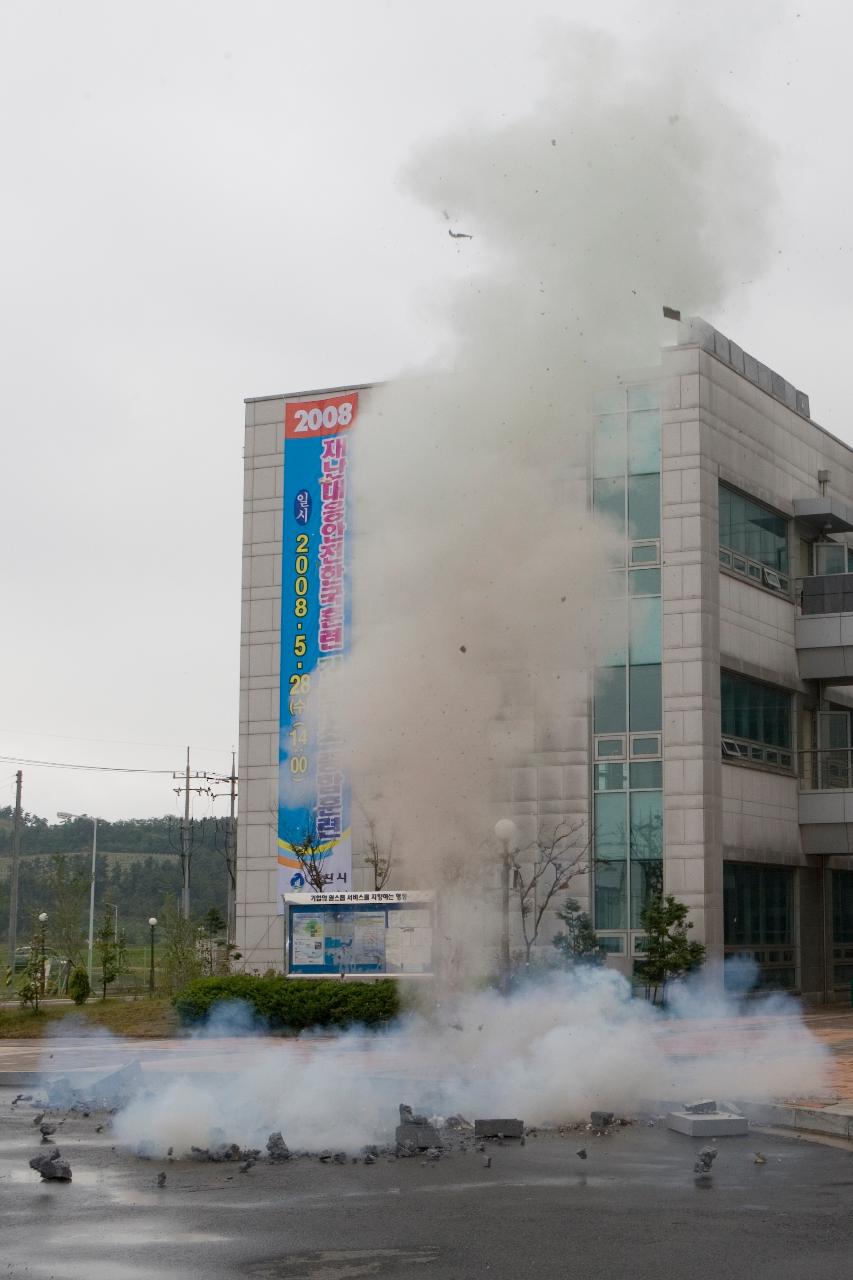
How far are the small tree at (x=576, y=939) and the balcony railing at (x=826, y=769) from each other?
9547mm

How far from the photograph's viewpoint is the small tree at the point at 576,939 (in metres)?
38.4

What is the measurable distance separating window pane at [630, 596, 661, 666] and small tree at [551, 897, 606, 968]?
640 cm

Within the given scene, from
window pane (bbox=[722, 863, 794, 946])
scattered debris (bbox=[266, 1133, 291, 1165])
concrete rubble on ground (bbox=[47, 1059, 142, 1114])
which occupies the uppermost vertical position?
window pane (bbox=[722, 863, 794, 946])

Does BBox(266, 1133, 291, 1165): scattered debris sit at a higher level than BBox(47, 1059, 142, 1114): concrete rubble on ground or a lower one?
higher

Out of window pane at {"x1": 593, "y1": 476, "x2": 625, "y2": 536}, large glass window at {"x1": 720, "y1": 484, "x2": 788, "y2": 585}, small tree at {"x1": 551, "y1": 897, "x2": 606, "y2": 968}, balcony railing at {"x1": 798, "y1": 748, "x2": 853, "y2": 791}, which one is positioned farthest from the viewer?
balcony railing at {"x1": 798, "y1": 748, "x2": 853, "y2": 791}

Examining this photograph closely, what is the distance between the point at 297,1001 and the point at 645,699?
13198mm

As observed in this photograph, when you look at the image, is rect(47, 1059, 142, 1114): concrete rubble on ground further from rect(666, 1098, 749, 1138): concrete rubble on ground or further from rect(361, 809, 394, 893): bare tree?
rect(361, 809, 394, 893): bare tree

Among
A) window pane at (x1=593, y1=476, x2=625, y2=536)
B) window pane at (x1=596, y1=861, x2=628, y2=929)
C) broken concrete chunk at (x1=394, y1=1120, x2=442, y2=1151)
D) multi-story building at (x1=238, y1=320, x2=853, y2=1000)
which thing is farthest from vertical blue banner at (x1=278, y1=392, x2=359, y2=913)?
broken concrete chunk at (x1=394, y1=1120, x2=442, y2=1151)

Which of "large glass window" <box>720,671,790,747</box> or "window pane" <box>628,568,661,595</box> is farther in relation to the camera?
"large glass window" <box>720,671,790,747</box>

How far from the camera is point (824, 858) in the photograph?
154ft

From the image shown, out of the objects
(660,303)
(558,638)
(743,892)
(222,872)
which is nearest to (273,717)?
(743,892)

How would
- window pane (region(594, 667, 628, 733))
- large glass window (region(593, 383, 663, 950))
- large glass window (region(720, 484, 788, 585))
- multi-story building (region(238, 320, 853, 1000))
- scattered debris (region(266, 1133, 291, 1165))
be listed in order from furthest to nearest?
large glass window (region(720, 484, 788, 585))
window pane (region(594, 667, 628, 733))
large glass window (region(593, 383, 663, 950))
multi-story building (region(238, 320, 853, 1000))
scattered debris (region(266, 1133, 291, 1165))

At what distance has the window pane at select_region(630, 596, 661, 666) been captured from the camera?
4094 centimetres

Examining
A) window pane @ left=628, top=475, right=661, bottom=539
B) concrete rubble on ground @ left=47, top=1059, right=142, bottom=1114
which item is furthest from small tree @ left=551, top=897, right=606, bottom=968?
concrete rubble on ground @ left=47, top=1059, right=142, bottom=1114
